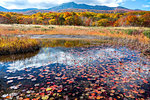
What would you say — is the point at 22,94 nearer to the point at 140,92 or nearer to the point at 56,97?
the point at 56,97

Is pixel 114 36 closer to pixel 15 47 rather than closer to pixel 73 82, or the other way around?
pixel 15 47

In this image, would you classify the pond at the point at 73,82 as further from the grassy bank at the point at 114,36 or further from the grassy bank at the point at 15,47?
the grassy bank at the point at 114,36

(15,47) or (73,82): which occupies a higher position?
(15,47)

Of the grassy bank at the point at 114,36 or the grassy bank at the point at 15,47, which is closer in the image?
the grassy bank at the point at 15,47

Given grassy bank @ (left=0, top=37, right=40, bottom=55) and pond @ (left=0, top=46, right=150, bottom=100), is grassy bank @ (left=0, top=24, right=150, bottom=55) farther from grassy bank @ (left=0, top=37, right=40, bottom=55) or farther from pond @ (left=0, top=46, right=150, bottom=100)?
pond @ (left=0, top=46, right=150, bottom=100)

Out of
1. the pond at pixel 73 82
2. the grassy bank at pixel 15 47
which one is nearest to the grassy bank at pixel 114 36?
the grassy bank at pixel 15 47

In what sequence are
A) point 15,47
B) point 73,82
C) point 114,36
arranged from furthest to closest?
point 114,36
point 15,47
point 73,82

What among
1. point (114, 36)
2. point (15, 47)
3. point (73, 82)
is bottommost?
point (73, 82)

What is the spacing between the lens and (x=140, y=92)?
3.54m

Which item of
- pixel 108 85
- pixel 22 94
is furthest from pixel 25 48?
pixel 108 85

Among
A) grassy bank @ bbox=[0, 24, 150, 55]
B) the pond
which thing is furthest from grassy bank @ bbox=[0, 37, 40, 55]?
grassy bank @ bbox=[0, 24, 150, 55]

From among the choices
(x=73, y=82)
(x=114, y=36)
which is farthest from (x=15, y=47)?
(x=114, y=36)

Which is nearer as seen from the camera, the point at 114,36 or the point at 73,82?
the point at 73,82

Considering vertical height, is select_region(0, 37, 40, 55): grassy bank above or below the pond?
above
